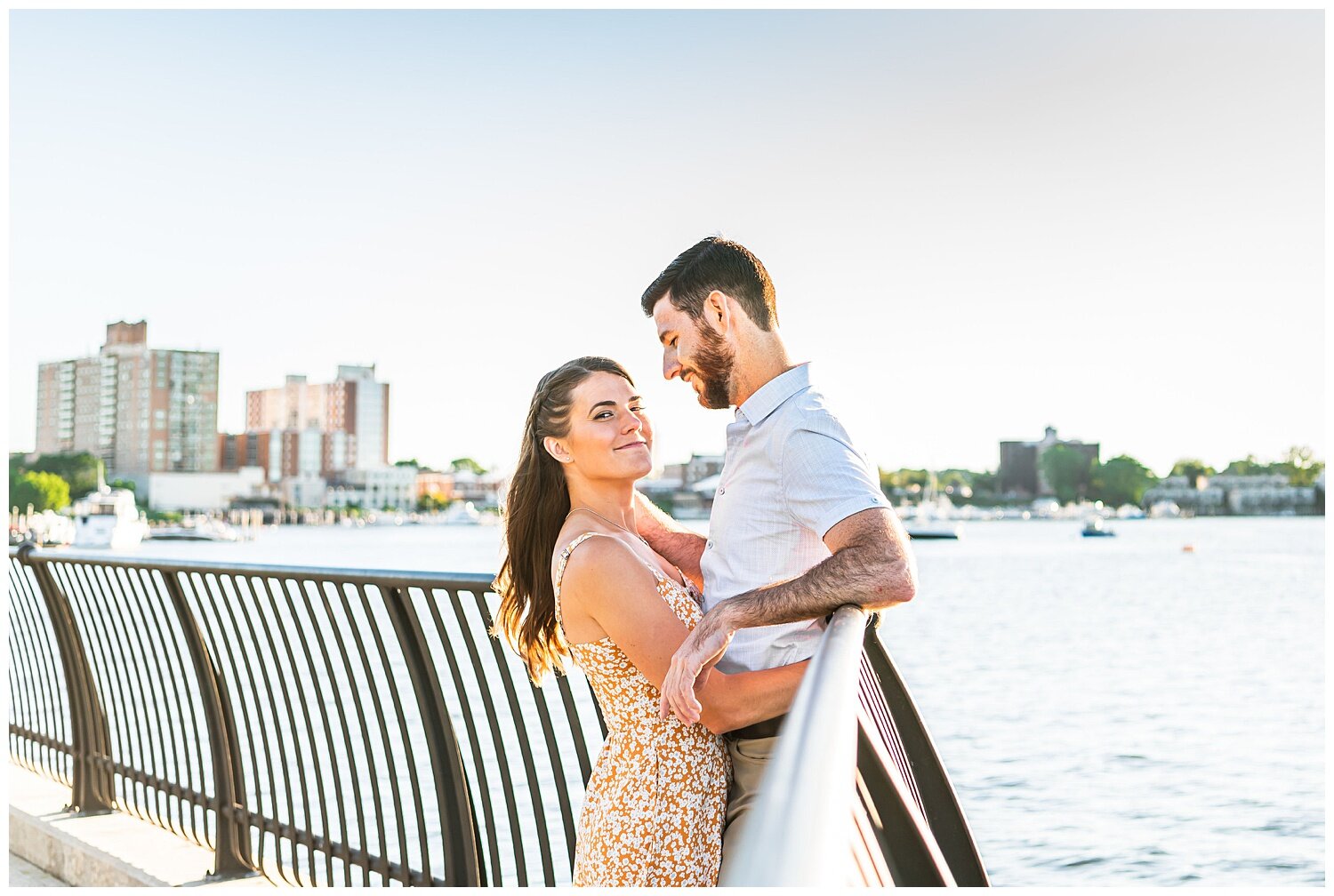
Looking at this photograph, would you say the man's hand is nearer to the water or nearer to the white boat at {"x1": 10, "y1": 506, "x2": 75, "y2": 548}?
the water

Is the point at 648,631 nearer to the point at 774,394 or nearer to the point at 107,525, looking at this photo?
the point at 774,394

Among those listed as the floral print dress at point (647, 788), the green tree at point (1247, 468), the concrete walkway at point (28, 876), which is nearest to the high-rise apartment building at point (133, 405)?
the green tree at point (1247, 468)

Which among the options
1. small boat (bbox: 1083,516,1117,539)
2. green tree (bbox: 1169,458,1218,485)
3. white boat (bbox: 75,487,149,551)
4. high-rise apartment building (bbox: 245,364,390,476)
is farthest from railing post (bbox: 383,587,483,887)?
high-rise apartment building (bbox: 245,364,390,476)

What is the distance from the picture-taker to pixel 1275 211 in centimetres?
9981

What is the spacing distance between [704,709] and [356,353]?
507 feet

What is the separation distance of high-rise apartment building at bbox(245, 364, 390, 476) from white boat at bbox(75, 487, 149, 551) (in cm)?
7220

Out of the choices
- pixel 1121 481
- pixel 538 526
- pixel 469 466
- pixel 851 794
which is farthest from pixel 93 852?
pixel 469 466

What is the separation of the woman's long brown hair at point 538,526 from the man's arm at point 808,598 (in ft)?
1.80

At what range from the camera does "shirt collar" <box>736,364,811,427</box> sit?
8.68 ft

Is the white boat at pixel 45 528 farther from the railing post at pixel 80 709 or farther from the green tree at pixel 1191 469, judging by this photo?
A: the green tree at pixel 1191 469

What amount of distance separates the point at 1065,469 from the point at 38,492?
9443 centimetres

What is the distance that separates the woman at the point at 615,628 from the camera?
2.46m

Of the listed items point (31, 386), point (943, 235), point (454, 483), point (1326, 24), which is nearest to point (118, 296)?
point (31, 386)

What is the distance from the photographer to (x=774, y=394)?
266 centimetres
